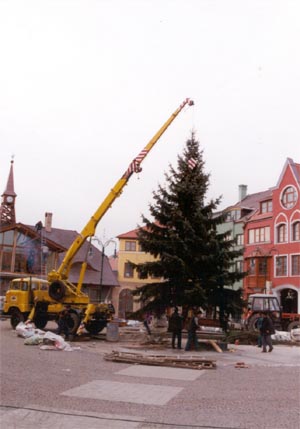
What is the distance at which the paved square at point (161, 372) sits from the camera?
1290 centimetres

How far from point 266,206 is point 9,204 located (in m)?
24.8

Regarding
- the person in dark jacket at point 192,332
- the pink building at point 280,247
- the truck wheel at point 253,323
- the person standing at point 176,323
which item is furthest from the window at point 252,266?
the person in dark jacket at point 192,332


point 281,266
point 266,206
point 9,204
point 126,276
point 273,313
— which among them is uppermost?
point 266,206

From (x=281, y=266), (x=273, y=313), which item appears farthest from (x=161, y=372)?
(x=281, y=266)

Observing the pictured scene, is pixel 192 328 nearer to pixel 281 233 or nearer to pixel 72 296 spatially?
pixel 72 296

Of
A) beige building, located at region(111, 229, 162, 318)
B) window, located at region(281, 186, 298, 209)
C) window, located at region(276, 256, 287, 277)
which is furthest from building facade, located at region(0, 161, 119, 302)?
window, located at region(281, 186, 298, 209)

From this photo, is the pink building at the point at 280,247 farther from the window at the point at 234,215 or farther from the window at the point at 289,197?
the window at the point at 234,215

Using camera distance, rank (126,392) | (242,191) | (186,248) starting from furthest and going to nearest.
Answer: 1. (242,191)
2. (186,248)
3. (126,392)

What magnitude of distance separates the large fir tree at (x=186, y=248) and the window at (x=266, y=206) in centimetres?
2664

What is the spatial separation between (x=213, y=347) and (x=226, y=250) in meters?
4.25

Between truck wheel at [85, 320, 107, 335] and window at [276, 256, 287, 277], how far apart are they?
2413cm

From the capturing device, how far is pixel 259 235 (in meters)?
49.4

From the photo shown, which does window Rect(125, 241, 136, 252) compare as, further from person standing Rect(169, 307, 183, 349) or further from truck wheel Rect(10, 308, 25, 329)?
person standing Rect(169, 307, 183, 349)

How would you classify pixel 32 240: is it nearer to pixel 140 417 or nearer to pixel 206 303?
pixel 206 303
